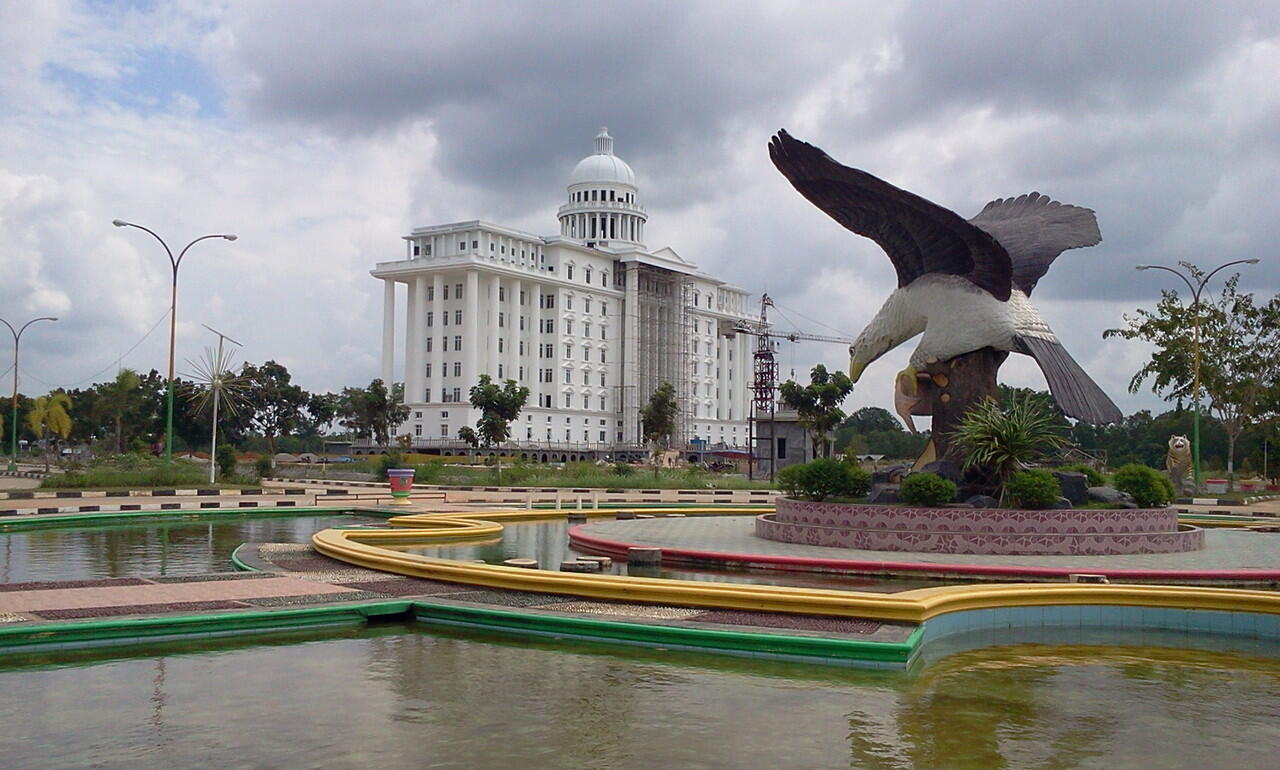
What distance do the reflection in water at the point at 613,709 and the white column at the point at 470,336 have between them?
3233 inches

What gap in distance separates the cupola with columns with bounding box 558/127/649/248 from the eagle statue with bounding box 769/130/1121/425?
87986mm

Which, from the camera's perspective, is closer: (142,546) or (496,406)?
(142,546)

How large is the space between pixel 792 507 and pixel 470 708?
12829 millimetres

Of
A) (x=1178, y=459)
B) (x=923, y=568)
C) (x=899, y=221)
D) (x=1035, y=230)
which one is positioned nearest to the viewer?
(x=923, y=568)

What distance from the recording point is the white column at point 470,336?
301 feet

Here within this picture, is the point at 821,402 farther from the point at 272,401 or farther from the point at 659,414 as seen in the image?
the point at 272,401

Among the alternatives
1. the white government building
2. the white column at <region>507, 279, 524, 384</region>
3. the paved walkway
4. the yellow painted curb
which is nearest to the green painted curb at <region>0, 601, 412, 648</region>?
the yellow painted curb

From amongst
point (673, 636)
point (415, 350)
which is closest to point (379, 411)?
point (415, 350)

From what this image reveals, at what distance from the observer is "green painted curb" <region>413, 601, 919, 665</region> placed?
31.6 ft

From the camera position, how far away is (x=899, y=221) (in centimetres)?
2117

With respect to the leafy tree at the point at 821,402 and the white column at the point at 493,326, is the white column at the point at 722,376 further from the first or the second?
the leafy tree at the point at 821,402

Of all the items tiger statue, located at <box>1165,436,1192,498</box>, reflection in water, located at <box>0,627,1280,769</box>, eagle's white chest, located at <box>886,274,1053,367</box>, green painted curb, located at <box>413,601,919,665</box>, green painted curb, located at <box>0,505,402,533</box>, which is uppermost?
eagle's white chest, located at <box>886,274,1053,367</box>

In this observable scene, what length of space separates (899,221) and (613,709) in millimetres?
15330

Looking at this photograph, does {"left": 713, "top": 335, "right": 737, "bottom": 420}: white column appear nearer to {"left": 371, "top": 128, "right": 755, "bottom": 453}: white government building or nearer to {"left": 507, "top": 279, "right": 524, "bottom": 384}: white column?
{"left": 371, "top": 128, "right": 755, "bottom": 453}: white government building
